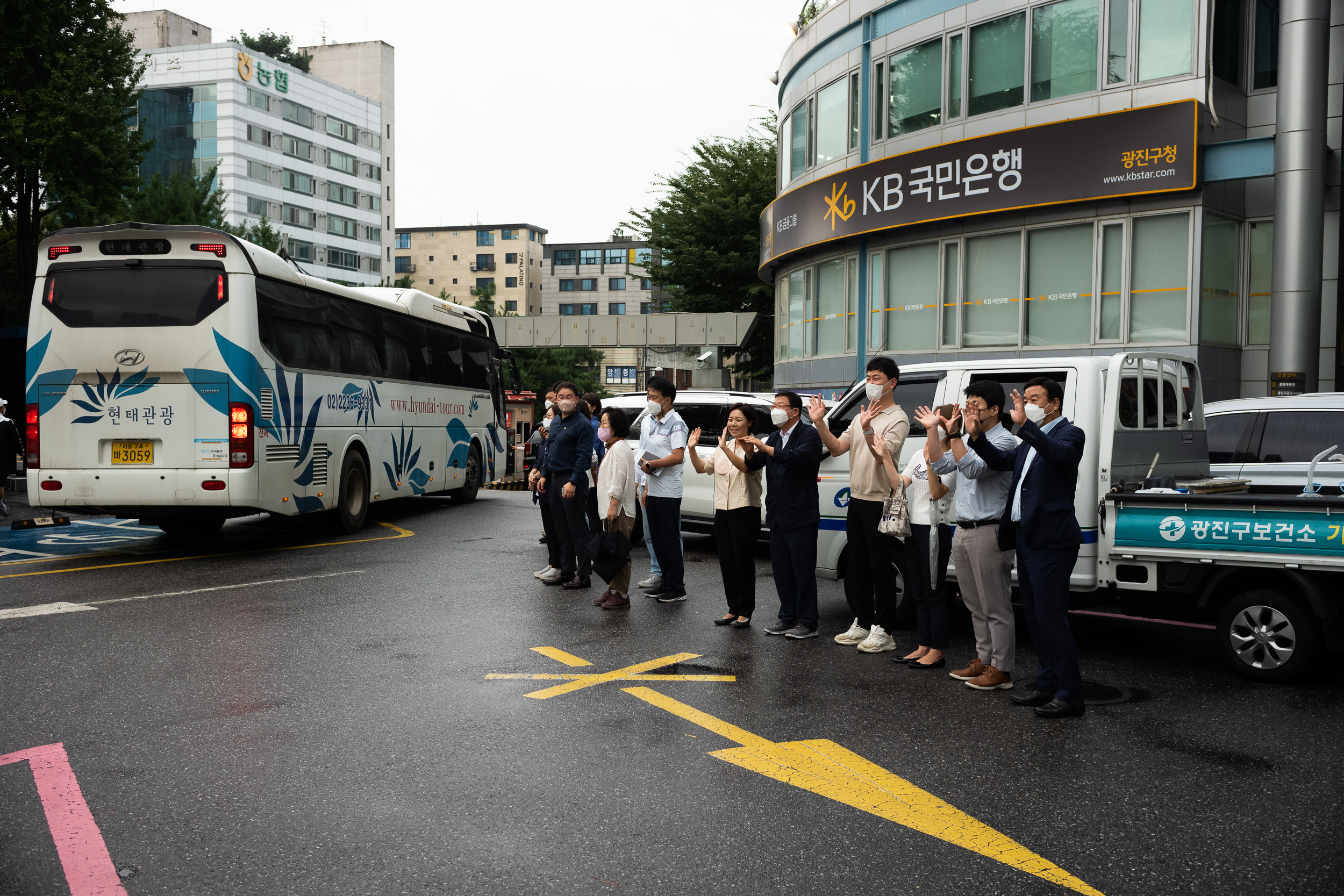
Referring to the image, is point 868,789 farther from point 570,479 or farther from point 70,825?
point 570,479

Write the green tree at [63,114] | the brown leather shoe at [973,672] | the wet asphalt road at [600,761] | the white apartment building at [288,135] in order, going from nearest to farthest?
the wet asphalt road at [600,761], the brown leather shoe at [973,672], the green tree at [63,114], the white apartment building at [288,135]

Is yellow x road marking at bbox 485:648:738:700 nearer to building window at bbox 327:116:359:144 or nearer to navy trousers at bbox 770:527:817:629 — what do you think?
navy trousers at bbox 770:527:817:629

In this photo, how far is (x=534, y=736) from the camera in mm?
5230

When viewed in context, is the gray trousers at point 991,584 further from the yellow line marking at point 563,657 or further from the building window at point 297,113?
the building window at point 297,113

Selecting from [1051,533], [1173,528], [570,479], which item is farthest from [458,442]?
[1051,533]

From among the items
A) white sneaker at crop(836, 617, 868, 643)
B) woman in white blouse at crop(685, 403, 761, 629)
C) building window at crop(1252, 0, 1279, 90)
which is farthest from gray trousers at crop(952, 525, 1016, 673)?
building window at crop(1252, 0, 1279, 90)

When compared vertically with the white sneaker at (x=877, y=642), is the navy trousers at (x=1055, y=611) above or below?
above

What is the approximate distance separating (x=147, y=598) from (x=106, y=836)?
5629 millimetres

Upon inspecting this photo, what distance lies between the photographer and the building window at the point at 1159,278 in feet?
54.3

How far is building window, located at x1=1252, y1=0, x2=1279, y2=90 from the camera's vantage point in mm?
17000

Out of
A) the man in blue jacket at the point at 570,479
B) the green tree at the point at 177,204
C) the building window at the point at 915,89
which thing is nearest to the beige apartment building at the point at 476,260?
the green tree at the point at 177,204

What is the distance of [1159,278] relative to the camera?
1681 cm

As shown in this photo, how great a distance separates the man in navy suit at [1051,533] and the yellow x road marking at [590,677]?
1.84 m

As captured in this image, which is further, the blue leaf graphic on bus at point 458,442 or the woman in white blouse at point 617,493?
the blue leaf graphic on bus at point 458,442
